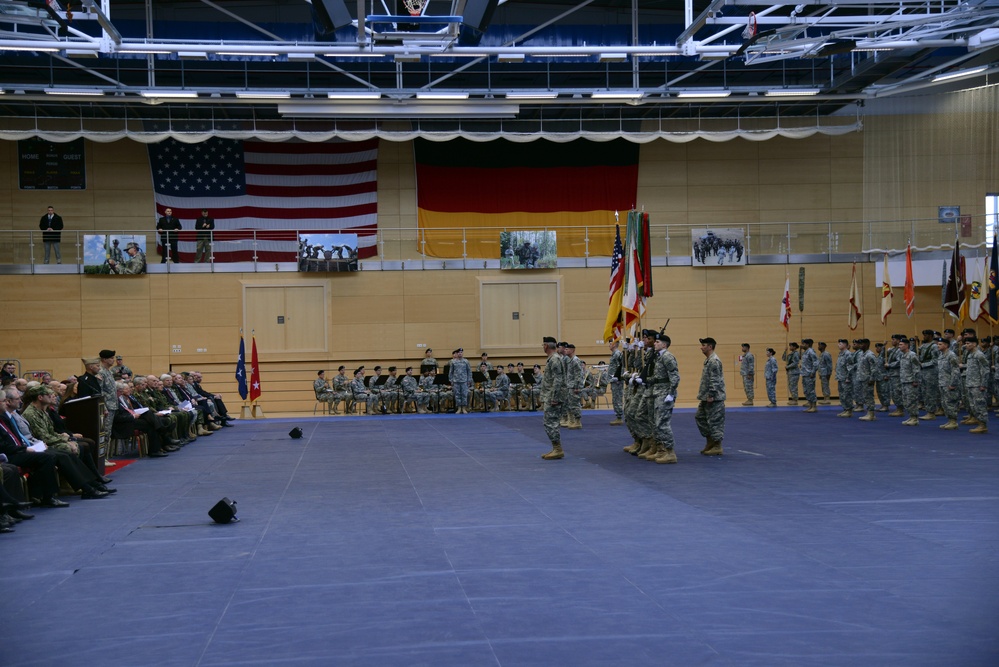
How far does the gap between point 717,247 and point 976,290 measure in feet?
22.7

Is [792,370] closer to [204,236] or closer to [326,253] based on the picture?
[326,253]

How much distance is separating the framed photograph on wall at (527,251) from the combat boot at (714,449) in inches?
573

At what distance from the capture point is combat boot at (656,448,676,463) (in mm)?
12930

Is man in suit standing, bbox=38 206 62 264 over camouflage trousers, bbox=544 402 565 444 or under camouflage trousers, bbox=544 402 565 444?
over

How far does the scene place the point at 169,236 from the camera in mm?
27359

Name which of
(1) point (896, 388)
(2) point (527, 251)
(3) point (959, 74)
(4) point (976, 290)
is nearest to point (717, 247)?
(2) point (527, 251)

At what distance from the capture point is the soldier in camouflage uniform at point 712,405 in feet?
45.3

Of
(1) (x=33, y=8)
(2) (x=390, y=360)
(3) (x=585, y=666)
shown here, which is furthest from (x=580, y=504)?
(2) (x=390, y=360)

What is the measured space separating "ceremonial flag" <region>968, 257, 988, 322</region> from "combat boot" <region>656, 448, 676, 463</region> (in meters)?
14.9

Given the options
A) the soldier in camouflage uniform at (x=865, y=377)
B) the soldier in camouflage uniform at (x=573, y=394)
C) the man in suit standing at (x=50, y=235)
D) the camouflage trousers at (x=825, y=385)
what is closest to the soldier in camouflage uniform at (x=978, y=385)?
the soldier in camouflage uniform at (x=865, y=377)

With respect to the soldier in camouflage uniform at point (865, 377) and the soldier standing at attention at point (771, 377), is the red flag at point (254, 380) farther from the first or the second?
the soldier in camouflage uniform at point (865, 377)

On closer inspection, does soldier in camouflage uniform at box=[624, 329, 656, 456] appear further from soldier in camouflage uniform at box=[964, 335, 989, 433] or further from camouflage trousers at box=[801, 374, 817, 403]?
camouflage trousers at box=[801, 374, 817, 403]

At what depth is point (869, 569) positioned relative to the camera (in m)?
6.61

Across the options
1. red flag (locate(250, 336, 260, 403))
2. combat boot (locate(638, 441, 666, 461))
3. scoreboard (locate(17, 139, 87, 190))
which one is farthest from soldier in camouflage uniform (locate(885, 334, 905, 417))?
scoreboard (locate(17, 139, 87, 190))
